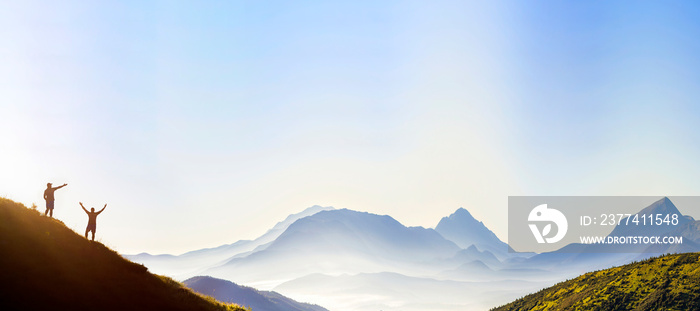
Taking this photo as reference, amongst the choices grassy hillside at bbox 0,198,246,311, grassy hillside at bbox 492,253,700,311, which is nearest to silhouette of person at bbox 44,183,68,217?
grassy hillside at bbox 0,198,246,311

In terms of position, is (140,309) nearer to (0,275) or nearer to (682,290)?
(0,275)

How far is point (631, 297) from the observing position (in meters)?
60.8

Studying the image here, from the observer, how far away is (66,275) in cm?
2661

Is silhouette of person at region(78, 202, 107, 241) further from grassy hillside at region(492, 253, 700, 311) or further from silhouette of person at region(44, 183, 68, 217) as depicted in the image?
grassy hillside at region(492, 253, 700, 311)

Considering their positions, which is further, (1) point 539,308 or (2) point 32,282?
(1) point 539,308

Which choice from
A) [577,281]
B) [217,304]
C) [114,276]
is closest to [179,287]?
[217,304]

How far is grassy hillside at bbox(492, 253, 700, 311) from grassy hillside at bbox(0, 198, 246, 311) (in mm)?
56107

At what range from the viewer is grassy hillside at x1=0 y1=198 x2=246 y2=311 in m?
23.9

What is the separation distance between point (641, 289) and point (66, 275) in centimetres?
6979

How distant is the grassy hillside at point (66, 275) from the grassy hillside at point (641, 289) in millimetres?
56107

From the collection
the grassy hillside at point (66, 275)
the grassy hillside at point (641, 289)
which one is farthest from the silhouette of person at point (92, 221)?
the grassy hillside at point (641, 289)

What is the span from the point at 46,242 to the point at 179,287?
32.3 ft

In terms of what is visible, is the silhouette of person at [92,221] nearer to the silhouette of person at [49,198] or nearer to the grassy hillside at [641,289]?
the silhouette of person at [49,198]

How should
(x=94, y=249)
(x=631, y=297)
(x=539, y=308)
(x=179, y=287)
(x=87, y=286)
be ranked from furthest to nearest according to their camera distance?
(x=539, y=308), (x=631, y=297), (x=179, y=287), (x=94, y=249), (x=87, y=286)
